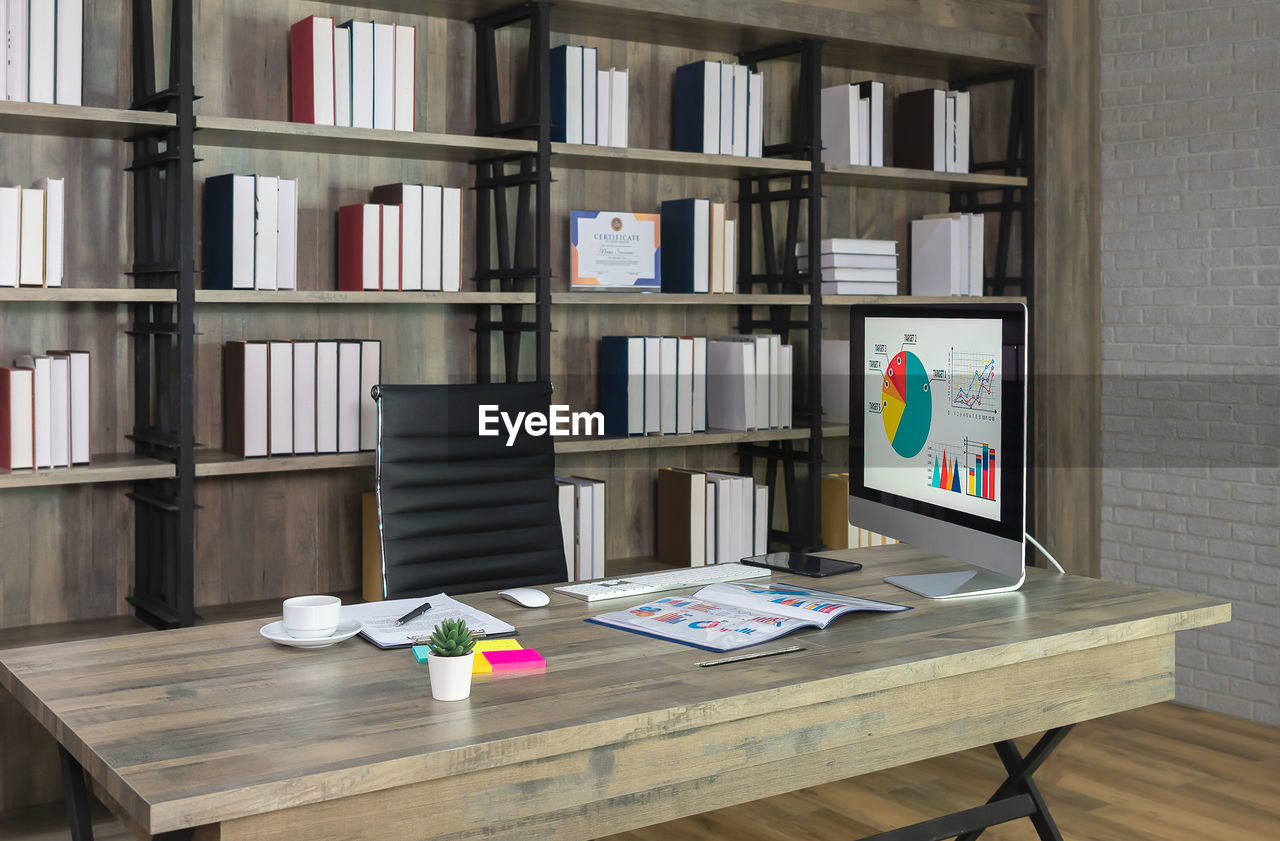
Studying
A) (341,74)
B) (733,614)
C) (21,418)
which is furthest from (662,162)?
(733,614)

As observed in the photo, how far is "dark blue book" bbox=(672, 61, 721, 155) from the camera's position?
3.80m

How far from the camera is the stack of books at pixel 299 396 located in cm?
306

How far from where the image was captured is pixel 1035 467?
4.57m

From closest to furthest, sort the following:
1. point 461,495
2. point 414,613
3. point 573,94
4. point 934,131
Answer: point 414,613
point 461,495
point 573,94
point 934,131

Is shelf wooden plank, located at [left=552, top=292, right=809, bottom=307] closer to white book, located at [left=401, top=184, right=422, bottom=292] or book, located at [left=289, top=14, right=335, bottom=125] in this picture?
white book, located at [left=401, top=184, right=422, bottom=292]

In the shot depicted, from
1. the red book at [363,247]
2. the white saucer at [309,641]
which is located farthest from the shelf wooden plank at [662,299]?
the white saucer at [309,641]

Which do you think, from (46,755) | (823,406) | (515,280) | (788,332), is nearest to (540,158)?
(515,280)

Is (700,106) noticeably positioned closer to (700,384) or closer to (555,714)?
(700,384)

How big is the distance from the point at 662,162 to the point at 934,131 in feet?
3.89

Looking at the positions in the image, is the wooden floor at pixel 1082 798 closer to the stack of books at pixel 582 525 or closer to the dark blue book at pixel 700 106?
the stack of books at pixel 582 525

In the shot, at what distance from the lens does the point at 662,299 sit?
360 cm

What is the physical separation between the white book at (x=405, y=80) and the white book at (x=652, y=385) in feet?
3.15

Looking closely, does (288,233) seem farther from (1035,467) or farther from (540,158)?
(1035,467)

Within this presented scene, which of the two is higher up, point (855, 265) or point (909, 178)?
point (909, 178)
